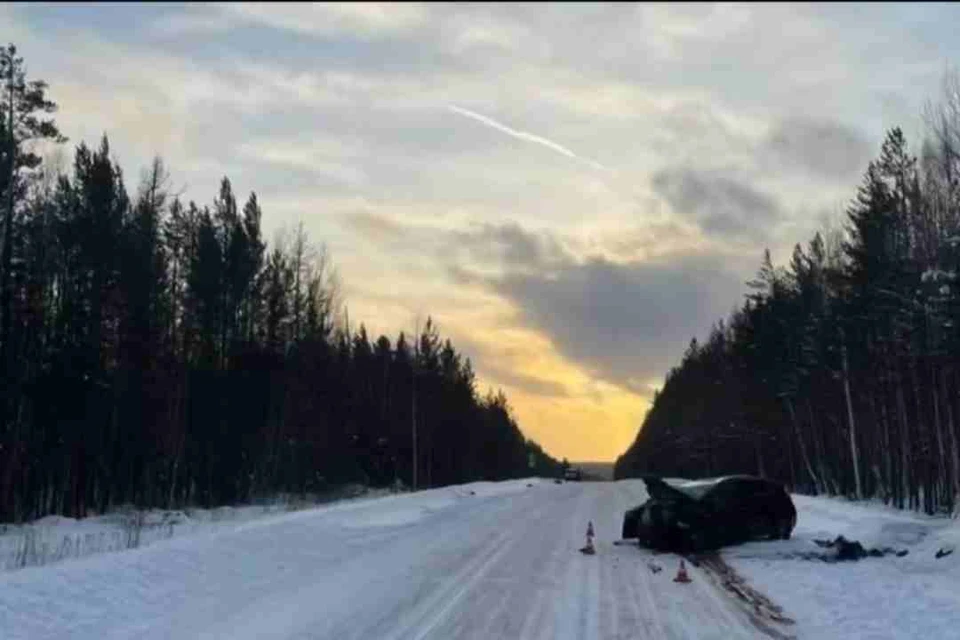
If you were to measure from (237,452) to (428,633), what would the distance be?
52227 millimetres

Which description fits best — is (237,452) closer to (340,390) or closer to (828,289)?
(340,390)

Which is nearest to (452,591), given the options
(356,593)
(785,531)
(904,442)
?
(356,593)

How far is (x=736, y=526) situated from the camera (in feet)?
75.5

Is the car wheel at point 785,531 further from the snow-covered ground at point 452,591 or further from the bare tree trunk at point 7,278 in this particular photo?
the bare tree trunk at point 7,278

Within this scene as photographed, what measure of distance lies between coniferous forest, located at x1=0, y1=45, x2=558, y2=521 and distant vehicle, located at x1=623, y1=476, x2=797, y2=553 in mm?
28100

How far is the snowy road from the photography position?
38.8 ft

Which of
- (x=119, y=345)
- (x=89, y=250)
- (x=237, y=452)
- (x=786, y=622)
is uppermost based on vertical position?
(x=89, y=250)

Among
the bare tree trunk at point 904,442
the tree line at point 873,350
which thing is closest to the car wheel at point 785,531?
the tree line at point 873,350

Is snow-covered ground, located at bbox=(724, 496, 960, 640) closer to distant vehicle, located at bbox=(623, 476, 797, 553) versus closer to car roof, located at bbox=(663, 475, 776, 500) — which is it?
distant vehicle, located at bbox=(623, 476, 797, 553)

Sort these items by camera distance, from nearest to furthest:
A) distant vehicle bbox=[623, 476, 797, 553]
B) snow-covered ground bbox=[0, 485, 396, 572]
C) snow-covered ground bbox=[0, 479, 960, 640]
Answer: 1. snow-covered ground bbox=[0, 479, 960, 640]
2. distant vehicle bbox=[623, 476, 797, 553]
3. snow-covered ground bbox=[0, 485, 396, 572]

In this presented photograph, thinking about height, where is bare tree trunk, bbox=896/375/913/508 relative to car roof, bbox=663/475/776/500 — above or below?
above

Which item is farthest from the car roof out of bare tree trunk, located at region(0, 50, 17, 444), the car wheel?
bare tree trunk, located at region(0, 50, 17, 444)

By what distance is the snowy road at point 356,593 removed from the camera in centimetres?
1181

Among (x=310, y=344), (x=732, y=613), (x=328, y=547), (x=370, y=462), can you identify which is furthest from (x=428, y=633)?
(x=370, y=462)
